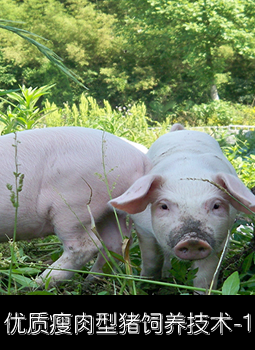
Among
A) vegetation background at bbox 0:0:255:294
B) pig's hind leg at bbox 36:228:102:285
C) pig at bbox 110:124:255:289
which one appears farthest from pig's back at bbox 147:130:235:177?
vegetation background at bbox 0:0:255:294

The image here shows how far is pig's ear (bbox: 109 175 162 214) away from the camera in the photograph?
1.82m

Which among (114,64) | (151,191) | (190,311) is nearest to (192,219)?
(151,191)

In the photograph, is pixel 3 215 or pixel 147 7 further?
pixel 147 7

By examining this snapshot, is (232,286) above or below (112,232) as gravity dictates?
above

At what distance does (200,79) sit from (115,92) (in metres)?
5.44

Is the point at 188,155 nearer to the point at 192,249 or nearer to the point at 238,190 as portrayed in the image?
the point at 238,190

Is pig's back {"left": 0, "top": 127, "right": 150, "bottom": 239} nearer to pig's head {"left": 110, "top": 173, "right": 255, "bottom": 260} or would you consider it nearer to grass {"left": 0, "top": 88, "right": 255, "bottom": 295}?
grass {"left": 0, "top": 88, "right": 255, "bottom": 295}

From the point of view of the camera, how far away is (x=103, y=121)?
6691 millimetres

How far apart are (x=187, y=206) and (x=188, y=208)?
0.01 meters

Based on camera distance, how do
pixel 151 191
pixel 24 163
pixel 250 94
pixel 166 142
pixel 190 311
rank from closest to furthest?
pixel 190 311, pixel 151 191, pixel 24 163, pixel 166 142, pixel 250 94

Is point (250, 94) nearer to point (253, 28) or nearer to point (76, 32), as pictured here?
point (253, 28)

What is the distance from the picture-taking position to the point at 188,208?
1737 mm

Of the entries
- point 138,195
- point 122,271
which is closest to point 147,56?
point 122,271

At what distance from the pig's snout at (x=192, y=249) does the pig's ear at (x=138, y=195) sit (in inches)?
10.3
